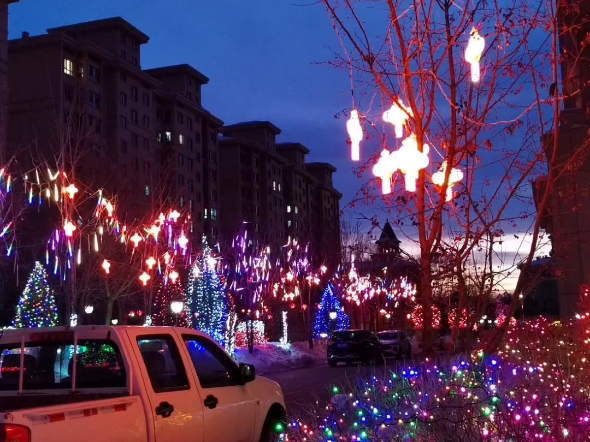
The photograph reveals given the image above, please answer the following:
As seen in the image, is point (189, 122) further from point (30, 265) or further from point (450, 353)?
point (450, 353)

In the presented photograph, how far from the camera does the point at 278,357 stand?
35625 millimetres

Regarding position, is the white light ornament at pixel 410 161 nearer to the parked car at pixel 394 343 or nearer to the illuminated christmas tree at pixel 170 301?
the illuminated christmas tree at pixel 170 301

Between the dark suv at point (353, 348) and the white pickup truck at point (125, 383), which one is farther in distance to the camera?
the dark suv at point (353, 348)

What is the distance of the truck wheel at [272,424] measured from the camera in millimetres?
8172

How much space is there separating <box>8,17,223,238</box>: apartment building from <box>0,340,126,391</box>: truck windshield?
32.6 m

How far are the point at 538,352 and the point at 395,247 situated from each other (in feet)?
10.3

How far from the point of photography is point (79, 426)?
517 centimetres

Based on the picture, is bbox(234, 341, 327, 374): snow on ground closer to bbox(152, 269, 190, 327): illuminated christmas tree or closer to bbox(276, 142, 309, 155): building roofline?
bbox(152, 269, 190, 327): illuminated christmas tree

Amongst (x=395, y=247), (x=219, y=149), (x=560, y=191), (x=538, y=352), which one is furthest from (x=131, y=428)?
(x=219, y=149)

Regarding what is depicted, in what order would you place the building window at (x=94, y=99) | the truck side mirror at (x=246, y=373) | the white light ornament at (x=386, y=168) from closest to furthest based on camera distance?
the truck side mirror at (x=246, y=373) → the white light ornament at (x=386, y=168) → the building window at (x=94, y=99)

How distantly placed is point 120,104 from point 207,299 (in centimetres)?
3669

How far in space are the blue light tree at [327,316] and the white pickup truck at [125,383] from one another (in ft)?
133

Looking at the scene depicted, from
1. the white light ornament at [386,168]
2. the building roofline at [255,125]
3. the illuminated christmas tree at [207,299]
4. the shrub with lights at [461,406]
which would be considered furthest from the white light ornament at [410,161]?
the building roofline at [255,125]

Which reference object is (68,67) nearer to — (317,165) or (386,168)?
(386,168)
